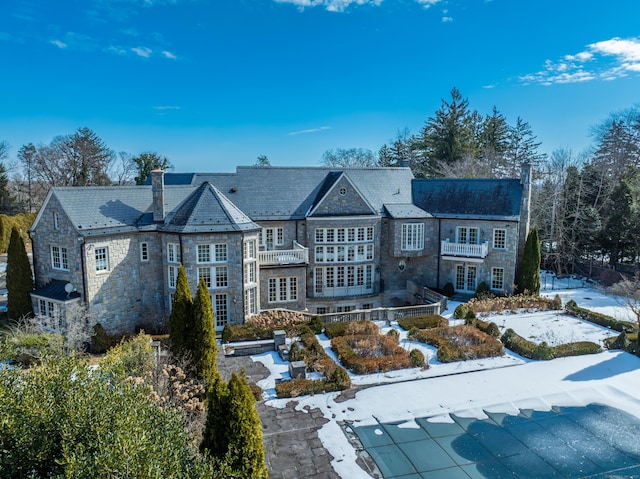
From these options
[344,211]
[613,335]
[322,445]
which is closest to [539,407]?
[322,445]

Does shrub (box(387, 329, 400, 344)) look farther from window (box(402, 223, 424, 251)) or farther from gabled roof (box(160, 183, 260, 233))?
gabled roof (box(160, 183, 260, 233))

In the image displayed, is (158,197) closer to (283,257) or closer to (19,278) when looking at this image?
(283,257)

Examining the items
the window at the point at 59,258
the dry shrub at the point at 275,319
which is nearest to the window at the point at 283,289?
the dry shrub at the point at 275,319

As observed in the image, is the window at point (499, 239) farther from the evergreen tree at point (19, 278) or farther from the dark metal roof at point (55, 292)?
the evergreen tree at point (19, 278)

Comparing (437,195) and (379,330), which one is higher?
(437,195)

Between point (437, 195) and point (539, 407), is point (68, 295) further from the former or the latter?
point (437, 195)

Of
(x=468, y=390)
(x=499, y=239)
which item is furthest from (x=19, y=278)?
(x=499, y=239)

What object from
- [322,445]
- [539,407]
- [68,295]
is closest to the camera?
[322,445]
